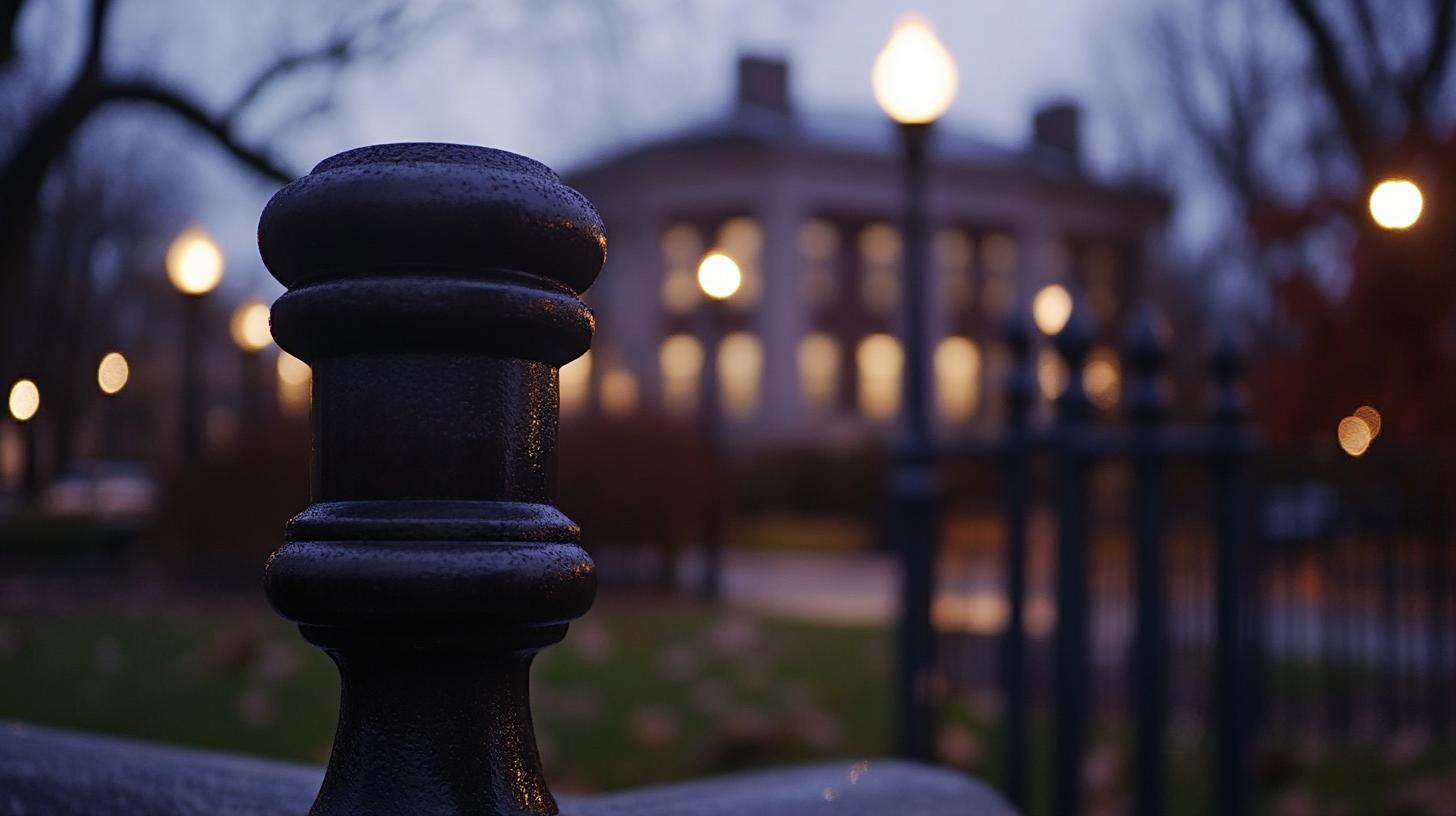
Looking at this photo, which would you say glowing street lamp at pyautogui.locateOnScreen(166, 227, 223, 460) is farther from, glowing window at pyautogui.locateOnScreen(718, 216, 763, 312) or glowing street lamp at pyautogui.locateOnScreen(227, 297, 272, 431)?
glowing window at pyautogui.locateOnScreen(718, 216, 763, 312)

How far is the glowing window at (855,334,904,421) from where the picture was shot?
3506 cm

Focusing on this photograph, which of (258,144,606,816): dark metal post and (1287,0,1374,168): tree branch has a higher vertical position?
(1287,0,1374,168): tree branch

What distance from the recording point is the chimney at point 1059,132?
36406mm

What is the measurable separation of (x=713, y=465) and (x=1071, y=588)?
1149 cm

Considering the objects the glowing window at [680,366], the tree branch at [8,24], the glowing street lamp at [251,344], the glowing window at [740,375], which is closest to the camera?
the tree branch at [8,24]

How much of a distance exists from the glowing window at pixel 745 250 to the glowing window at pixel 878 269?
3.33 metres

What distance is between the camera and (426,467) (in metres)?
0.72

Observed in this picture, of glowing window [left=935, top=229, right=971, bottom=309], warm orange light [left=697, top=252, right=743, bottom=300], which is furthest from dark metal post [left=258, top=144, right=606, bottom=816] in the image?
glowing window [left=935, top=229, right=971, bottom=309]

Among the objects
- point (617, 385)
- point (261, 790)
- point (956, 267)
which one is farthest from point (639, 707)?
point (956, 267)

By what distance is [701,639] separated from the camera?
8.49 m

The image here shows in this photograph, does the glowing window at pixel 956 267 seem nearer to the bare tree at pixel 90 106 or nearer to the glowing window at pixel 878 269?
the glowing window at pixel 878 269

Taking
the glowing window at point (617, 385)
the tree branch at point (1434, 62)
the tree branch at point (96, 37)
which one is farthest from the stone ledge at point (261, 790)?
the glowing window at point (617, 385)

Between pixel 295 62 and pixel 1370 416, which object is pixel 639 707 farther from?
pixel 1370 416

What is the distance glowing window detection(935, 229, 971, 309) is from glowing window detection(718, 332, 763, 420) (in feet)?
21.1
